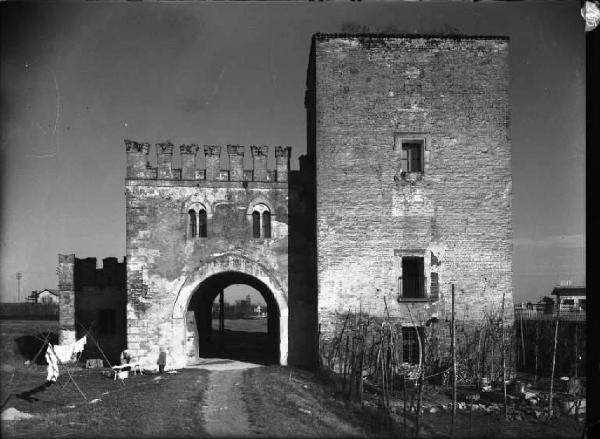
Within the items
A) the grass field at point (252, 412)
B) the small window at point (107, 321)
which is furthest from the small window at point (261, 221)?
the small window at point (107, 321)

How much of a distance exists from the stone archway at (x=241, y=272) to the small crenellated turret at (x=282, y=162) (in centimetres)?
323

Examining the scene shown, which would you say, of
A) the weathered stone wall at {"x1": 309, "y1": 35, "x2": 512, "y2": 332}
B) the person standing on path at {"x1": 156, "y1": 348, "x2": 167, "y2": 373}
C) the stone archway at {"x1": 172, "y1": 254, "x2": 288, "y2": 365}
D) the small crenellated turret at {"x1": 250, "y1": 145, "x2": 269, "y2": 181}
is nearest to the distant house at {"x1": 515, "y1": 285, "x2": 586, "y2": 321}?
the weathered stone wall at {"x1": 309, "y1": 35, "x2": 512, "y2": 332}

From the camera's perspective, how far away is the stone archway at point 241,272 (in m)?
17.3

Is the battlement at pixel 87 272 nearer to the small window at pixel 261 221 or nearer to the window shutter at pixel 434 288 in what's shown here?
the small window at pixel 261 221

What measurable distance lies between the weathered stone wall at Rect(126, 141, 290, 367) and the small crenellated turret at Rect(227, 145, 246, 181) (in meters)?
0.04

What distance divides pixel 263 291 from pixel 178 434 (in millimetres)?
10120

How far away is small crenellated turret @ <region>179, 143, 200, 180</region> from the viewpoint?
703 inches

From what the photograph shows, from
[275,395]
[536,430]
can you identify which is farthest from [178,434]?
[536,430]

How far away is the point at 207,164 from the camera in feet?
59.0

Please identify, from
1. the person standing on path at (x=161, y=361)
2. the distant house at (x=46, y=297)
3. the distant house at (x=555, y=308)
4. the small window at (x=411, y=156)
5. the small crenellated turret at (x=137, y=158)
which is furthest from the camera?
the distant house at (x=46, y=297)

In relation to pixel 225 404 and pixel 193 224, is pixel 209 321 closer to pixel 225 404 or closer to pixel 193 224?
pixel 193 224

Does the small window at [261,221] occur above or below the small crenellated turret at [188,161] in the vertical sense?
below

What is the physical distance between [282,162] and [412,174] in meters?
4.70

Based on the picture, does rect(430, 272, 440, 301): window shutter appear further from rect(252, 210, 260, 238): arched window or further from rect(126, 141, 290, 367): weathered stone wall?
rect(252, 210, 260, 238): arched window
